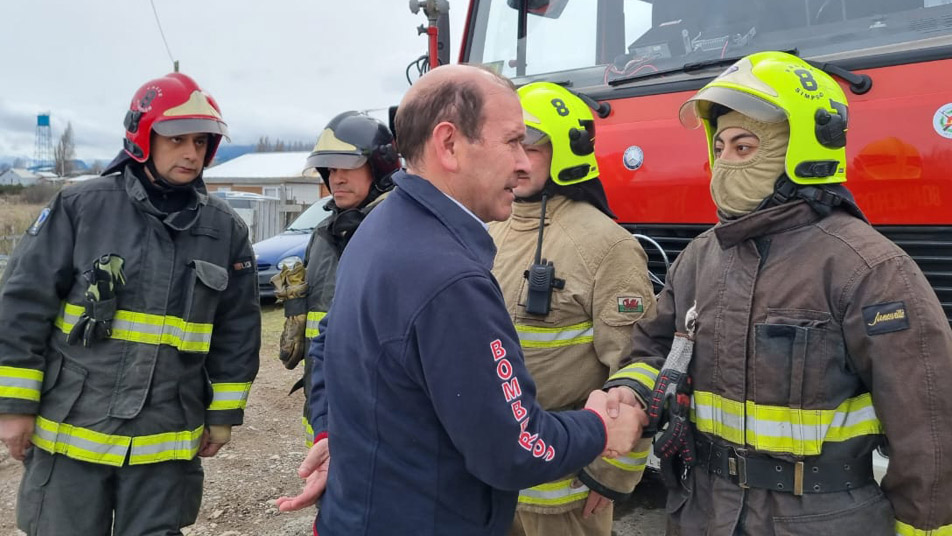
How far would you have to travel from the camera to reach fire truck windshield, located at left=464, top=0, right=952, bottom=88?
2812 mm

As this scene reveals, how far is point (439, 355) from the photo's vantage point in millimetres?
1373

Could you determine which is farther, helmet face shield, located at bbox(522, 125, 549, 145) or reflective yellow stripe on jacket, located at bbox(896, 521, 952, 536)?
helmet face shield, located at bbox(522, 125, 549, 145)

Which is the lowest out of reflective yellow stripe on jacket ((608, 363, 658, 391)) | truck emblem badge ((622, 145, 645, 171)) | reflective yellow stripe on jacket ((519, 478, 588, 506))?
reflective yellow stripe on jacket ((519, 478, 588, 506))

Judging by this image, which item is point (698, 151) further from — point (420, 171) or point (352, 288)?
point (352, 288)

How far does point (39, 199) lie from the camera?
36375 millimetres

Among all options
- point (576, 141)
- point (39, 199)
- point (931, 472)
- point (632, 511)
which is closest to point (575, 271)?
point (576, 141)

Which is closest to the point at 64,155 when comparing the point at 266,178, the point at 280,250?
the point at 266,178

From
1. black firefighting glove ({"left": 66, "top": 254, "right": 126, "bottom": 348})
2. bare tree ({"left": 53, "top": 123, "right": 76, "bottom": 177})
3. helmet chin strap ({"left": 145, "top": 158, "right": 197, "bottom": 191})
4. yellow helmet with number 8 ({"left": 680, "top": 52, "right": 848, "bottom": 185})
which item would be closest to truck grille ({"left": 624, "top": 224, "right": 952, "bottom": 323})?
yellow helmet with number 8 ({"left": 680, "top": 52, "right": 848, "bottom": 185})

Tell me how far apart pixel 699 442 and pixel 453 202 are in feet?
3.44

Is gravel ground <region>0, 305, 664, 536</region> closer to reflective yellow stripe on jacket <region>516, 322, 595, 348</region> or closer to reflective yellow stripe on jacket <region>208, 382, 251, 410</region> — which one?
reflective yellow stripe on jacket <region>208, 382, 251, 410</region>

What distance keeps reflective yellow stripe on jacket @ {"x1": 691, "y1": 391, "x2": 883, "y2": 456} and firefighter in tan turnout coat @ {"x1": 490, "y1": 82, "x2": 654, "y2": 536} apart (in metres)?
0.51

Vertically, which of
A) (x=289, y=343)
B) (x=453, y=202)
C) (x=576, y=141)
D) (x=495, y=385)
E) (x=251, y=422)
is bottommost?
(x=251, y=422)

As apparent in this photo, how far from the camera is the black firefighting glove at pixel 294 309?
320 cm

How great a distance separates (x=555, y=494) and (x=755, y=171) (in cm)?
125
